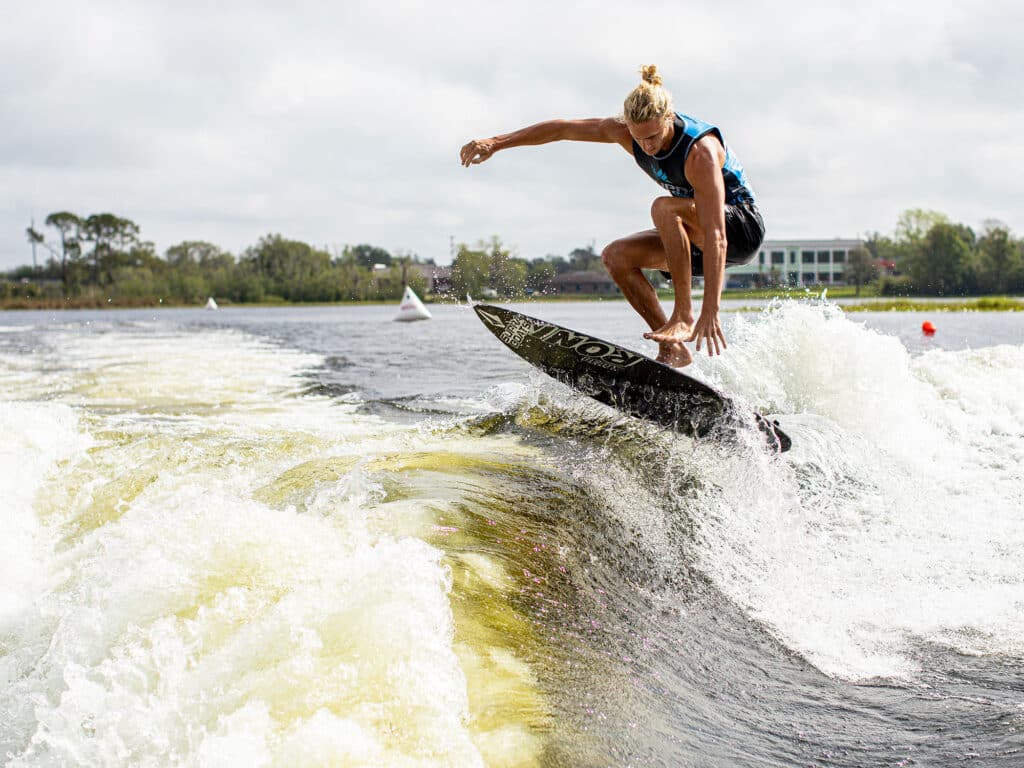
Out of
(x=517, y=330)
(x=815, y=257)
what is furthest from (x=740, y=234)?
(x=815, y=257)

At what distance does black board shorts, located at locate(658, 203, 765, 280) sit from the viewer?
592cm

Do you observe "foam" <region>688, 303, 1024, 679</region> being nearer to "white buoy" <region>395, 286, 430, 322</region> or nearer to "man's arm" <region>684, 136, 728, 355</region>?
"man's arm" <region>684, 136, 728, 355</region>

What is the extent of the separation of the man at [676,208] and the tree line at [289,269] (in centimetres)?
3608

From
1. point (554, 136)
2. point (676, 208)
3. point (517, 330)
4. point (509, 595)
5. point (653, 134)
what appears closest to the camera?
point (509, 595)

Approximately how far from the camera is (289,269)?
331 ft

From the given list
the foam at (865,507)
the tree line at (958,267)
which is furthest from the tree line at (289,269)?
the foam at (865,507)

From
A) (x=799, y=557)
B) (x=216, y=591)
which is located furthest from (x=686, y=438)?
(x=216, y=591)

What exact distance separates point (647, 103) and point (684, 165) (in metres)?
0.51

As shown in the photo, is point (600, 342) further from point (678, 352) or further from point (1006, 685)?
point (1006, 685)

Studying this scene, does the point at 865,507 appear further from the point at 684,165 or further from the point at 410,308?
the point at 410,308

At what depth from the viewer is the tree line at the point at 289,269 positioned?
250 ft

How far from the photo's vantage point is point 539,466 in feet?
18.5

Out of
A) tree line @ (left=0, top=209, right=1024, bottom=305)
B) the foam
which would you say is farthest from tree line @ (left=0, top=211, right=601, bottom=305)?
the foam

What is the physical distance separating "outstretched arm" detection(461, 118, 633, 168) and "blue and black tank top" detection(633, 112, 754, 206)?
7.5 inches
